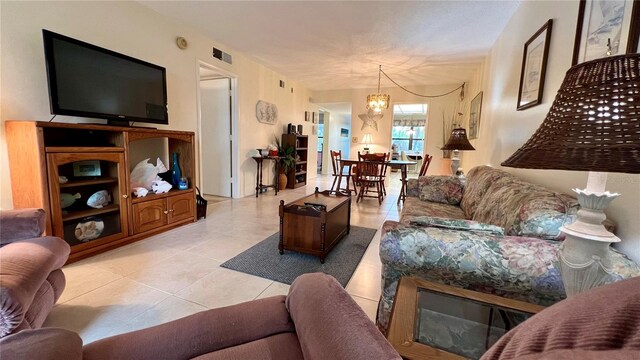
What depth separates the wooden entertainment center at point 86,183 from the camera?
1.91 meters

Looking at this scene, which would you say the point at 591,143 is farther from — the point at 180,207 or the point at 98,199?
the point at 180,207

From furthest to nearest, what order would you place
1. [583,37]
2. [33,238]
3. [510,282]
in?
1. [583,37]
2. [33,238]
3. [510,282]

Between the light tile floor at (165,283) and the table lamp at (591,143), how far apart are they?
115 centimetres

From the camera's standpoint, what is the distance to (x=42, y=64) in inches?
85.2

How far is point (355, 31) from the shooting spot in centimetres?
335


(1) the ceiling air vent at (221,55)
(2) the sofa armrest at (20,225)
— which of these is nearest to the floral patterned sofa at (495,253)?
(2) the sofa armrest at (20,225)

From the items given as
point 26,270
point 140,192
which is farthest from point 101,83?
point 26,270

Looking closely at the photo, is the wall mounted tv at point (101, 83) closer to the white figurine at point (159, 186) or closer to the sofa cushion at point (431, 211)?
the white figurine at point (159, 186)

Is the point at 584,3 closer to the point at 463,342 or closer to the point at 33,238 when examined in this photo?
the point at 463,342

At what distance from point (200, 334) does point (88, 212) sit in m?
2.17

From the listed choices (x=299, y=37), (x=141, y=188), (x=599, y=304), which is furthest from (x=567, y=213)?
(x=299, y=37)

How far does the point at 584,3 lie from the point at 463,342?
2.07 m

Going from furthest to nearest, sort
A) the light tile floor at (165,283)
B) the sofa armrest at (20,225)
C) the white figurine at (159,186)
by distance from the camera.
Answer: the white figurine at (159,186) < the light tile floor at (165,283) < the sofa armrest at (20,225)

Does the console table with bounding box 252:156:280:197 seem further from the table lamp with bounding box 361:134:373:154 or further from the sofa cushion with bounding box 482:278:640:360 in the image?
the sofa cushion with bounding box 482:278:640:360
